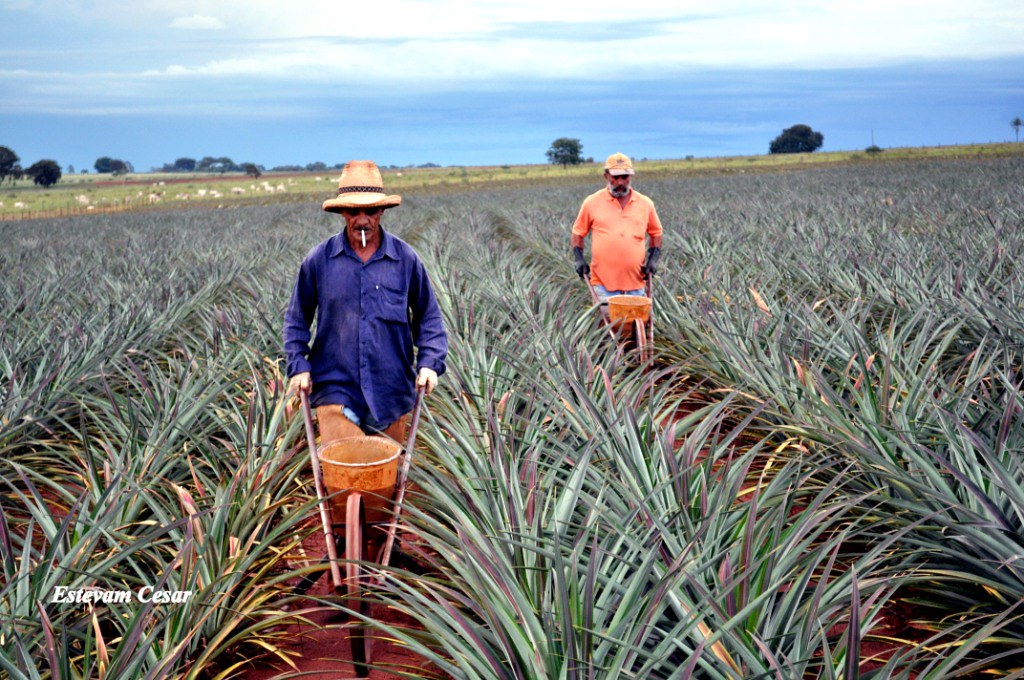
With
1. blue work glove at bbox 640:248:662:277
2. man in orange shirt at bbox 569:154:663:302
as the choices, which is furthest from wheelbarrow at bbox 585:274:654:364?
blue work glove at bbox 640:248:662:277

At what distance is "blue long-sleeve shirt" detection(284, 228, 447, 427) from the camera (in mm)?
2850

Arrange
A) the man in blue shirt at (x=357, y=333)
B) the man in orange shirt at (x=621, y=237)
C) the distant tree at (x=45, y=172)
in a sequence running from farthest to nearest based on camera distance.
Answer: the distant tree at (x=45, y=172) → the man in orange shirt at (x=621, y=237) → the man in blue shirt at (x=357, y=333)

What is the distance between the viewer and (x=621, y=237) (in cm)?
543

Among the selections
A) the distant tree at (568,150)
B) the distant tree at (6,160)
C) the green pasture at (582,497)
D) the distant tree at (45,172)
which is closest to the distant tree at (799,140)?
the distant tree at (568,150)

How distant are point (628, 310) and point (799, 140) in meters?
107

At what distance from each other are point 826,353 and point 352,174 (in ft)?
8.92

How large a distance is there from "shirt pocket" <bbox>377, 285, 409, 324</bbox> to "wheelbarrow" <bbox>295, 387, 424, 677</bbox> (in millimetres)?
344

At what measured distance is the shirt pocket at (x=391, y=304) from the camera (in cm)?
286

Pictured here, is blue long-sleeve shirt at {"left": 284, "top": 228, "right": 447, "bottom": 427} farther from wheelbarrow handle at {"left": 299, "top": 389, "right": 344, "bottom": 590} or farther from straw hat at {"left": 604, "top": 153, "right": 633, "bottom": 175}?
straw hat at {"left": 604, "top": 153, "right": 633, "bottom": 175}

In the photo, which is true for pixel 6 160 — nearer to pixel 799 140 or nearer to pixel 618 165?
pixel 799 140

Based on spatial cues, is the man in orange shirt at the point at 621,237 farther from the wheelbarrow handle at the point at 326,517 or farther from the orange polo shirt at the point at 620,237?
the wheelbarrow handle at the point at 326,517

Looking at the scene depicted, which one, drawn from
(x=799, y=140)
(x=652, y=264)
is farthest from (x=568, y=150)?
(x=652, y=264)

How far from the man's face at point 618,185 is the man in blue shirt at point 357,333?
2749 millimetres

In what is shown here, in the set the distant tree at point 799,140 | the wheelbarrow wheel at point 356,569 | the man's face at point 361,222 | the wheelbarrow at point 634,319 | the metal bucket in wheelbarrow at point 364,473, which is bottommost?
the wheelbarrow wheel at point 356,569
